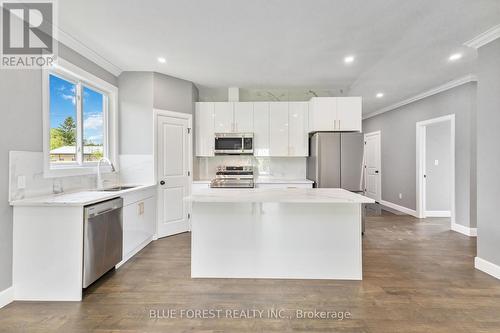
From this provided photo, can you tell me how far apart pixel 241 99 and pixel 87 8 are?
2994 mm

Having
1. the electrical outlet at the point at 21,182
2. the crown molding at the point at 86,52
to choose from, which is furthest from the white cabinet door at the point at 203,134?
→ the electrical outlet at the point at 21,182

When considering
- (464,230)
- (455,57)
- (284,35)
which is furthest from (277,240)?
(464,230)

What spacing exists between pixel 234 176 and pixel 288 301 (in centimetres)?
277

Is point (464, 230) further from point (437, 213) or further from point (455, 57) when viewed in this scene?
point (455, 57)

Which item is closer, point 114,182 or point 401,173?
point 114,182

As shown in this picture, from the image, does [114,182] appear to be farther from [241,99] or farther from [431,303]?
[431,303]

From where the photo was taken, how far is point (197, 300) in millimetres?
2176

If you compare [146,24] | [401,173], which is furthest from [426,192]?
[146,24]

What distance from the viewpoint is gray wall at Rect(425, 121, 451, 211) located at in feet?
17.6

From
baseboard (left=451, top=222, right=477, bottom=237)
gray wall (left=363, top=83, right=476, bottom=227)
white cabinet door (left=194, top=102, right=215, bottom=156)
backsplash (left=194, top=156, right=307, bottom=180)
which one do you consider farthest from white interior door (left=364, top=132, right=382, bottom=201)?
white cabinet door (left=194, top=102, right=215, bottom=156)

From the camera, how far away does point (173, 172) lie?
13.5 feet

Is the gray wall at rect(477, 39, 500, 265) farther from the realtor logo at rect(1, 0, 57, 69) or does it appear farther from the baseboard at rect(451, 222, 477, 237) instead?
the realtor logo at rect(1, 0, 57, 69)

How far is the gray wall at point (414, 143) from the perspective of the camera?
400cm

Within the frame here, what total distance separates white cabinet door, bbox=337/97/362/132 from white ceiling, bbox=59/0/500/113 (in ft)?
1.31
